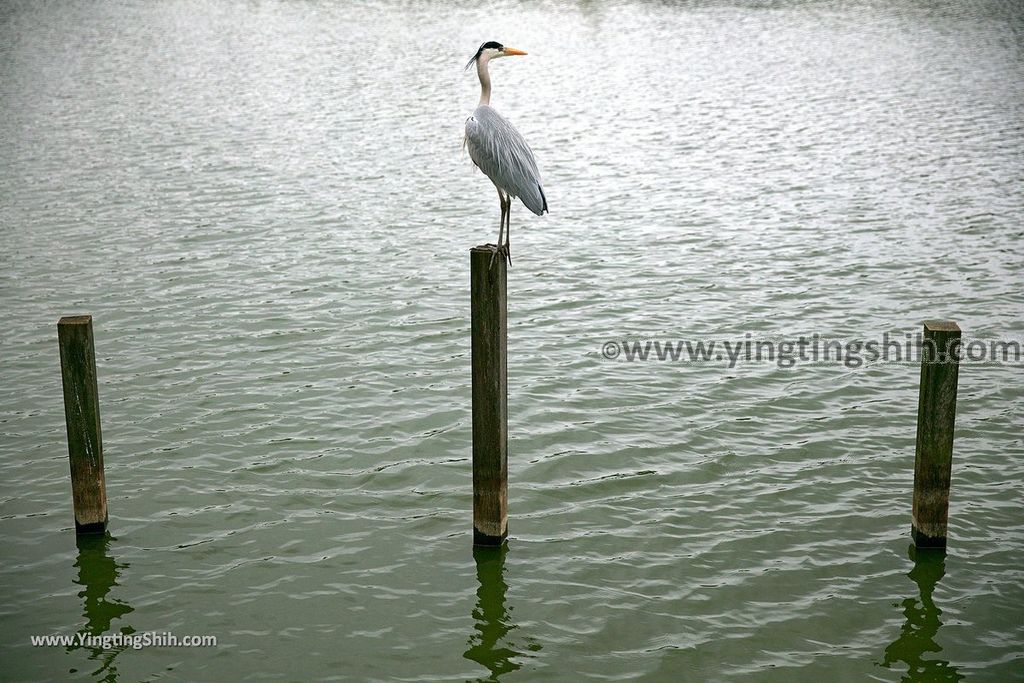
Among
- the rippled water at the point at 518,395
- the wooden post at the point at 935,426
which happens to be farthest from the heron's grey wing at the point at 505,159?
the wooden post at the point at 935,426

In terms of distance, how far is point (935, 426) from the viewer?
782 cm

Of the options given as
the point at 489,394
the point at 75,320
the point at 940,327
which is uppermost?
the point at 75,320

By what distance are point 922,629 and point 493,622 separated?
10.5 feet

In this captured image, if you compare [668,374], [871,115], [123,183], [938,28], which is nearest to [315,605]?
[668,374]

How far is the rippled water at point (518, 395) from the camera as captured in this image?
25.2 feet

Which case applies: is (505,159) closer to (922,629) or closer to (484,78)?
(484,78)

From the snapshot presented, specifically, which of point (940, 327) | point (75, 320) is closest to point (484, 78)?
point (75, 320)

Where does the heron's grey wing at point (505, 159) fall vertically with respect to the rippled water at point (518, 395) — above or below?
above

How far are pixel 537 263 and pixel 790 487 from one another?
23.8 ft

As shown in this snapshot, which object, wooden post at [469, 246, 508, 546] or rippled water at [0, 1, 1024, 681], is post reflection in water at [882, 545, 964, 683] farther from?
wooden post at [469, 246, 508, 546]

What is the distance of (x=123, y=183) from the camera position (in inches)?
783

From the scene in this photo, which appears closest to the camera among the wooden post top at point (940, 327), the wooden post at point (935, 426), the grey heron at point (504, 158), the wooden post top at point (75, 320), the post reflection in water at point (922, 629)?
the post reflection in water at point (922, 629)
